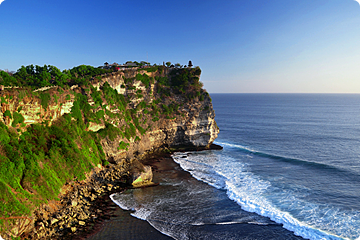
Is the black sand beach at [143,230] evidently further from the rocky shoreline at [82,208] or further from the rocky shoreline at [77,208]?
the rocky shoreline at [77,208]

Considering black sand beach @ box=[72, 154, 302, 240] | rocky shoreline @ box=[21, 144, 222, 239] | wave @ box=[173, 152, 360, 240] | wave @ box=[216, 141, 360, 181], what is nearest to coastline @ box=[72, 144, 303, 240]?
black sand beach @ box=[72, 154, 302, 240]

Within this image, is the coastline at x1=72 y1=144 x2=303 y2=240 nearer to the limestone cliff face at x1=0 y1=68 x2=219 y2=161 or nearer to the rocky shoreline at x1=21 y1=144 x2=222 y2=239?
the rocky shoreline at x1=21 y1=144 x2=222 y2=239

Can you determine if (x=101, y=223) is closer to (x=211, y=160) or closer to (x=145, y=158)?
(x=145, y=158)

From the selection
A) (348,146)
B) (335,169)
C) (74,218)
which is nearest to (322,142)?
(348,146)

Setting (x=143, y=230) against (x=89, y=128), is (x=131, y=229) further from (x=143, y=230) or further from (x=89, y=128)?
(x=89, y=128)

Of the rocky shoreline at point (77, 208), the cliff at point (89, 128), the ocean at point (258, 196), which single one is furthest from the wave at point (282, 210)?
the rocky shoreline at point (77, 208)

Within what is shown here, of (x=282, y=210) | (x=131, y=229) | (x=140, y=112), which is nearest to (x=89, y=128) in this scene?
(x=140, y=112)
